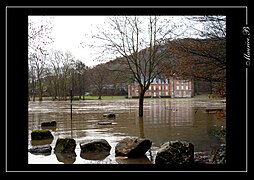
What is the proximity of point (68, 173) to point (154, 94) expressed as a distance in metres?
46.4

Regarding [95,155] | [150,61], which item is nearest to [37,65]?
[150,61]

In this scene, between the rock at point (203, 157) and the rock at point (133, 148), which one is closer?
the rock at point (203, 157)

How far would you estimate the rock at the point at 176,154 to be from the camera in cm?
579

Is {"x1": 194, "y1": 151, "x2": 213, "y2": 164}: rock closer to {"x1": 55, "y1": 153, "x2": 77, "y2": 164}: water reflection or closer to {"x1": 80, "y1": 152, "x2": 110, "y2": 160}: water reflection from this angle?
{"x1": 80, "y1": 152, "x2": 110, "y2": 160}: water reflection

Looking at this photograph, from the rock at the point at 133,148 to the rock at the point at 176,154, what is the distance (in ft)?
2.96

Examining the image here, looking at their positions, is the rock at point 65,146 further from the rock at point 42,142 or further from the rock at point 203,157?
the rock at point 203,157

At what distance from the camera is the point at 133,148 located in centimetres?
681

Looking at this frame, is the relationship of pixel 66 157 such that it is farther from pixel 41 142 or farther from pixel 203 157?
pixel 203 157

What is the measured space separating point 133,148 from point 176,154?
124 cm

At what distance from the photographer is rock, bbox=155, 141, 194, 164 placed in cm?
579

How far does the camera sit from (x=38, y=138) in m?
9.23

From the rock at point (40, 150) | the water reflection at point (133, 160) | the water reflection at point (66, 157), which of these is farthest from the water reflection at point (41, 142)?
the water reflection at point (133, 160)

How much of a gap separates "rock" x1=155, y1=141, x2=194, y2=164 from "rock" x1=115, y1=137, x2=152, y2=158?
0.90 meters
